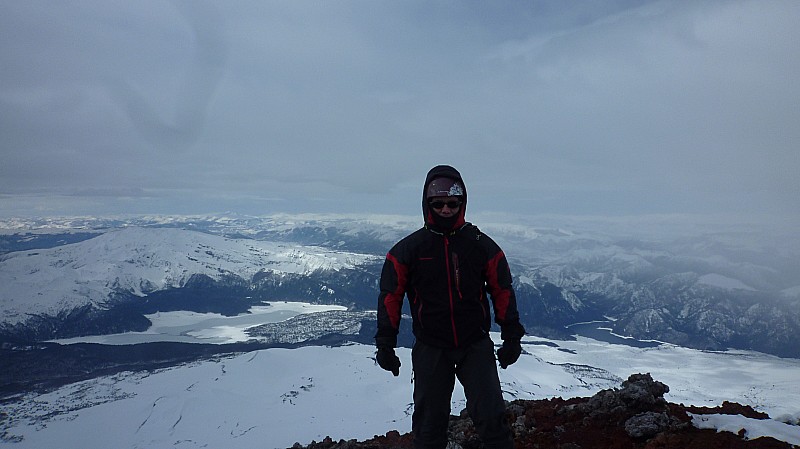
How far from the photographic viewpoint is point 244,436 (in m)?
114

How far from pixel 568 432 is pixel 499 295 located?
661 centimetres

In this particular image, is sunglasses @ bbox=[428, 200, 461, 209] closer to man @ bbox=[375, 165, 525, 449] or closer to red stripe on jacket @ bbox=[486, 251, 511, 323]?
man @ bbox=[375, 165, 525, 449]

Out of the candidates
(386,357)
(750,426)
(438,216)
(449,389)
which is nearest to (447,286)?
(438,216)

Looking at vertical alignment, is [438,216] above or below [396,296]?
above

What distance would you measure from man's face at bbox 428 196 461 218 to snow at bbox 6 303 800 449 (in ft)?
309

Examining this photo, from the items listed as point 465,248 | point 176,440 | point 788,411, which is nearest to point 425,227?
point 465,248

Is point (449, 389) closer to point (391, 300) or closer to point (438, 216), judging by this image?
point (391, 300)

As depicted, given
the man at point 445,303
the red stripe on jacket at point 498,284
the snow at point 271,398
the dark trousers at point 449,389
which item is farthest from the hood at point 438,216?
the snow at point 271,398

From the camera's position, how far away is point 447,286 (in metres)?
7.02

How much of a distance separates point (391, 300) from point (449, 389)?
198 centimetres

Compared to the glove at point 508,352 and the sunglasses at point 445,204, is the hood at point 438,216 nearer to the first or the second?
the sunglasses at point 445,204

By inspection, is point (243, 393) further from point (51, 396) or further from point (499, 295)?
point (499, 295)

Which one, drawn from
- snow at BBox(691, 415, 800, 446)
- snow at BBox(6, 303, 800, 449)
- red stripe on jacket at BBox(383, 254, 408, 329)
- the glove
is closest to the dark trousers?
the glove

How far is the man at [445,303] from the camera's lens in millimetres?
7020
